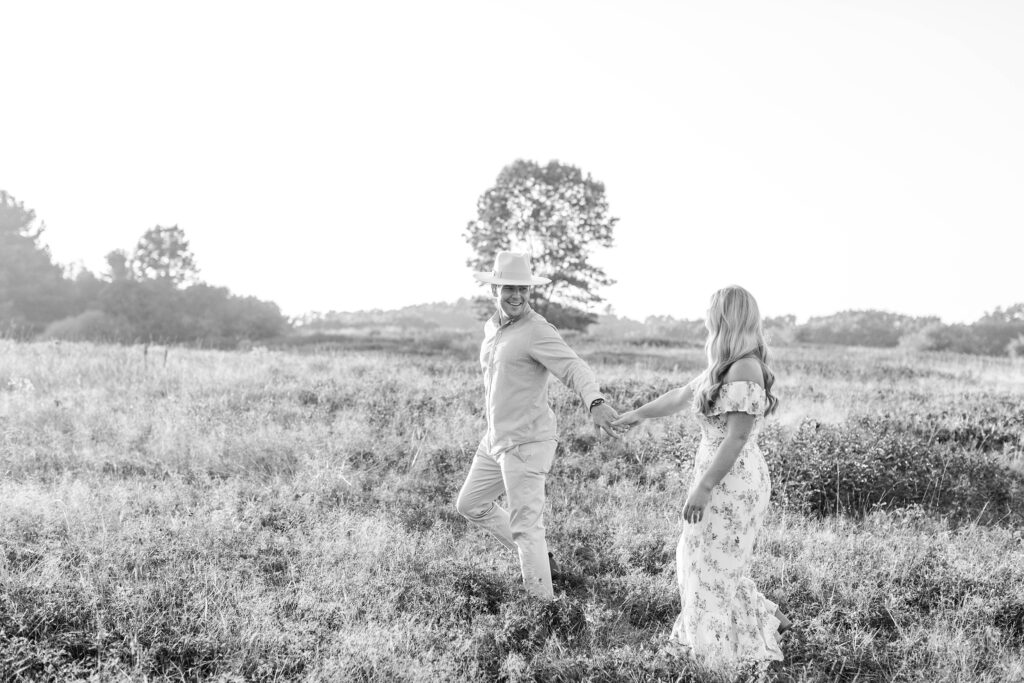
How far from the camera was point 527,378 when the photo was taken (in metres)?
4.85

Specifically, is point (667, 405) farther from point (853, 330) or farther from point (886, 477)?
point (853, 330)

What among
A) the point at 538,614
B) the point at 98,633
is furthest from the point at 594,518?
the point at 98,633

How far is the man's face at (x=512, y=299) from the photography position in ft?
15.9

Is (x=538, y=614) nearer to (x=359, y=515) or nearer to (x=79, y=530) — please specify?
(x=359, y=515)

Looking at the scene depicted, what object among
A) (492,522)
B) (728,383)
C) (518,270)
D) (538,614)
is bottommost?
(538,614)

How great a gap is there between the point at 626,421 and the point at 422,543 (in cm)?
214

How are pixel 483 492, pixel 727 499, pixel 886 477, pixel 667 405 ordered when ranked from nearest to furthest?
pixel 727 499
pixel 667 405
pixel 483 492
pixel 886 477

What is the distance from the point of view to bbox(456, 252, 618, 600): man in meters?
4.75

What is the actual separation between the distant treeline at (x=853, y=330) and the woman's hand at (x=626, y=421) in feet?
90.6

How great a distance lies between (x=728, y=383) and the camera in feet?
12.9

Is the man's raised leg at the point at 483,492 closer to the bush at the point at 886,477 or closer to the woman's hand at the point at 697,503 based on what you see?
the woman's hand at the point at 697,503

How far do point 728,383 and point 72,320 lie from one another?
3919 centimetres

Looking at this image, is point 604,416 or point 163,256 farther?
point 163,256

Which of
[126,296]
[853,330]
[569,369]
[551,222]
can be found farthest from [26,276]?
[853,330]
